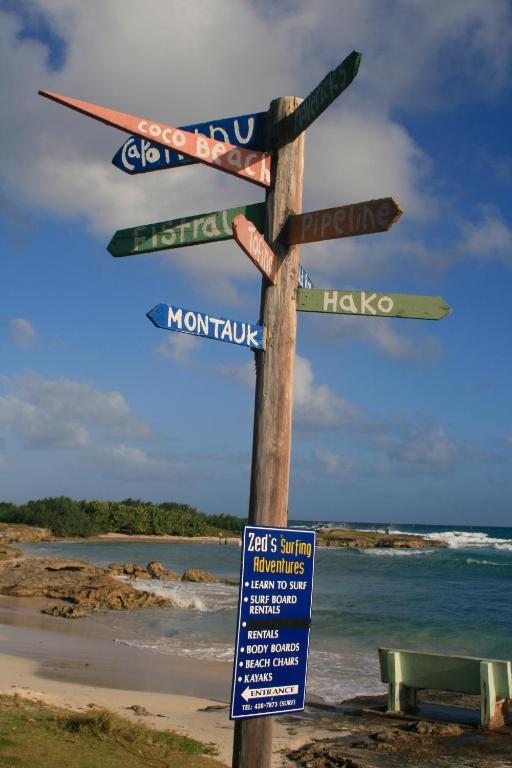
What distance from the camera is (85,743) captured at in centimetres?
744

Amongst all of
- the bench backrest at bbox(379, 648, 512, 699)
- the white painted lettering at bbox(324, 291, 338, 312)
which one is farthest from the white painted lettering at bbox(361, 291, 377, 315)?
the bench backrest at bbox(379, 648, 512, 699)

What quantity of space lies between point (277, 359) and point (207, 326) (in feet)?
2.07

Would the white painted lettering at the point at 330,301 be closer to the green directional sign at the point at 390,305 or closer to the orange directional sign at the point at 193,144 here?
the green directional sign at the point at 390,305

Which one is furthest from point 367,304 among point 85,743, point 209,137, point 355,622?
point 355,622

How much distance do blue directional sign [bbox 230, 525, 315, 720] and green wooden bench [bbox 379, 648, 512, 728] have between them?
713 centimetres

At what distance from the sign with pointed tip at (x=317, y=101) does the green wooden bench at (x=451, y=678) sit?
326 inches

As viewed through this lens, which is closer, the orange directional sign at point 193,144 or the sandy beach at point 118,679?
the orange directional sign at point 193,144

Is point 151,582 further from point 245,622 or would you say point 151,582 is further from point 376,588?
point 245,622

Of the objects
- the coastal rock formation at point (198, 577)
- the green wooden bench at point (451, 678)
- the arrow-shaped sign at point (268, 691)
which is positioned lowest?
the green wooden bench at point (451, 678)

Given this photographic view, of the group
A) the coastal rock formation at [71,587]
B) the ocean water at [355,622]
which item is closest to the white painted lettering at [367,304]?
the ocean water at [355,622]

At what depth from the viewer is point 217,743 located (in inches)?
358

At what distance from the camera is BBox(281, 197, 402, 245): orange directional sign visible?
4.57 metres

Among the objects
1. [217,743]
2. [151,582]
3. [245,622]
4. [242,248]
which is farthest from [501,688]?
[151,582]

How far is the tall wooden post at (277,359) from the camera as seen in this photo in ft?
16.5
